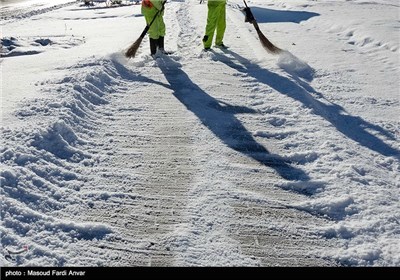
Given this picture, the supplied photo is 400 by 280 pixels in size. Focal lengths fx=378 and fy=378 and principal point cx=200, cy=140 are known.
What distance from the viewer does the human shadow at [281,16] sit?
451 inches

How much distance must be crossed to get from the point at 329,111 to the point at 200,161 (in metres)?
1.90

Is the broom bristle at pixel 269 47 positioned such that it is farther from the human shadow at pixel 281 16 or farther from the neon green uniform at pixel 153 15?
the human shadow at pixel 281 16

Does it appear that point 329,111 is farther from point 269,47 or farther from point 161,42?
point 161,42

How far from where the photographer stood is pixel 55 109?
4.05m

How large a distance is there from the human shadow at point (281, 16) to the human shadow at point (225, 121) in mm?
6645

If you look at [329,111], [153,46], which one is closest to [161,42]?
[153,46]

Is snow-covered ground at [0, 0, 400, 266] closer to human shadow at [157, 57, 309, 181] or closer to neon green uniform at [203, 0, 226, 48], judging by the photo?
human shadow at [157, 57, 309, 181]

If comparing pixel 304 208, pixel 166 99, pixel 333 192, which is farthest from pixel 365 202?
pixel 166 99

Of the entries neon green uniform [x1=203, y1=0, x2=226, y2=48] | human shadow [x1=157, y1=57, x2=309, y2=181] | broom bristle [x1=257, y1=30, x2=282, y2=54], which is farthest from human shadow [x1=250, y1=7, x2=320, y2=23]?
human shadow [x1=157, y1=57, x2=309, y2=181]

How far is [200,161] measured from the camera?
3.48 meters

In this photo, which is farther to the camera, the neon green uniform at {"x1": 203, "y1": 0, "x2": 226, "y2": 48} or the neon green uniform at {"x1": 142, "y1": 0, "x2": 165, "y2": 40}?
the neon green uniform at {"x1": 203, "y1": 0, "x2": 226, "y2": 48}

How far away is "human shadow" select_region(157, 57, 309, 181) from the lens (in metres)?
3.49

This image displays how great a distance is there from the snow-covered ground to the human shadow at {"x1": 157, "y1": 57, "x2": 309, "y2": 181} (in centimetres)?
2

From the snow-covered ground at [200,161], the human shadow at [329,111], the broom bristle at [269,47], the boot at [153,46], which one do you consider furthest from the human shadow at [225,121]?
the broom bristle at [269,47]
